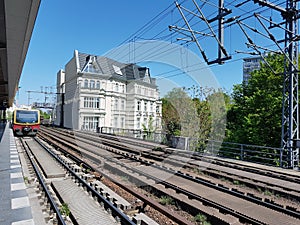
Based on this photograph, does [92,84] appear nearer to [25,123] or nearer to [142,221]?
[25,123]

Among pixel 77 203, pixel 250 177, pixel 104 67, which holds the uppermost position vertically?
pixel 104 67

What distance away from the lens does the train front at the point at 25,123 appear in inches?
804

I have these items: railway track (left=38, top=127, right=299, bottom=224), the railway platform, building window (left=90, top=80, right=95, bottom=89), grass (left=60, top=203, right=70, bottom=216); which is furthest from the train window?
grass (left=60, top=203, right=70, bottom=216)

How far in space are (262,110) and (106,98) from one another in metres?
21.5

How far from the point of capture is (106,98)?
35.0 metres

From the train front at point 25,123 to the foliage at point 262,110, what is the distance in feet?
56.8

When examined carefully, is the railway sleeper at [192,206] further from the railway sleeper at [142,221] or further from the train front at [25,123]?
the train front at [25,123]

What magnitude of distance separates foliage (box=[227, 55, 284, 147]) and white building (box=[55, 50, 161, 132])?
8.28m

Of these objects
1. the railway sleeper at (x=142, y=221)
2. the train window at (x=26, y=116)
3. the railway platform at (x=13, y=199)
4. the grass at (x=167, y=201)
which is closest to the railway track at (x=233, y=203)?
the grass at (x=167, y=201)

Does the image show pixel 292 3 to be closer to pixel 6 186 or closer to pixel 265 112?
pixel 265 112

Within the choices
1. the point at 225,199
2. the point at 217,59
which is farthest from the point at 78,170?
the point at 217,59

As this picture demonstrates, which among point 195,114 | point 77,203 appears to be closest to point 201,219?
point 77,203

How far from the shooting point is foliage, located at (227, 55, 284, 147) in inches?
751

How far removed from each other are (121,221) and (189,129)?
1810 centimetres
